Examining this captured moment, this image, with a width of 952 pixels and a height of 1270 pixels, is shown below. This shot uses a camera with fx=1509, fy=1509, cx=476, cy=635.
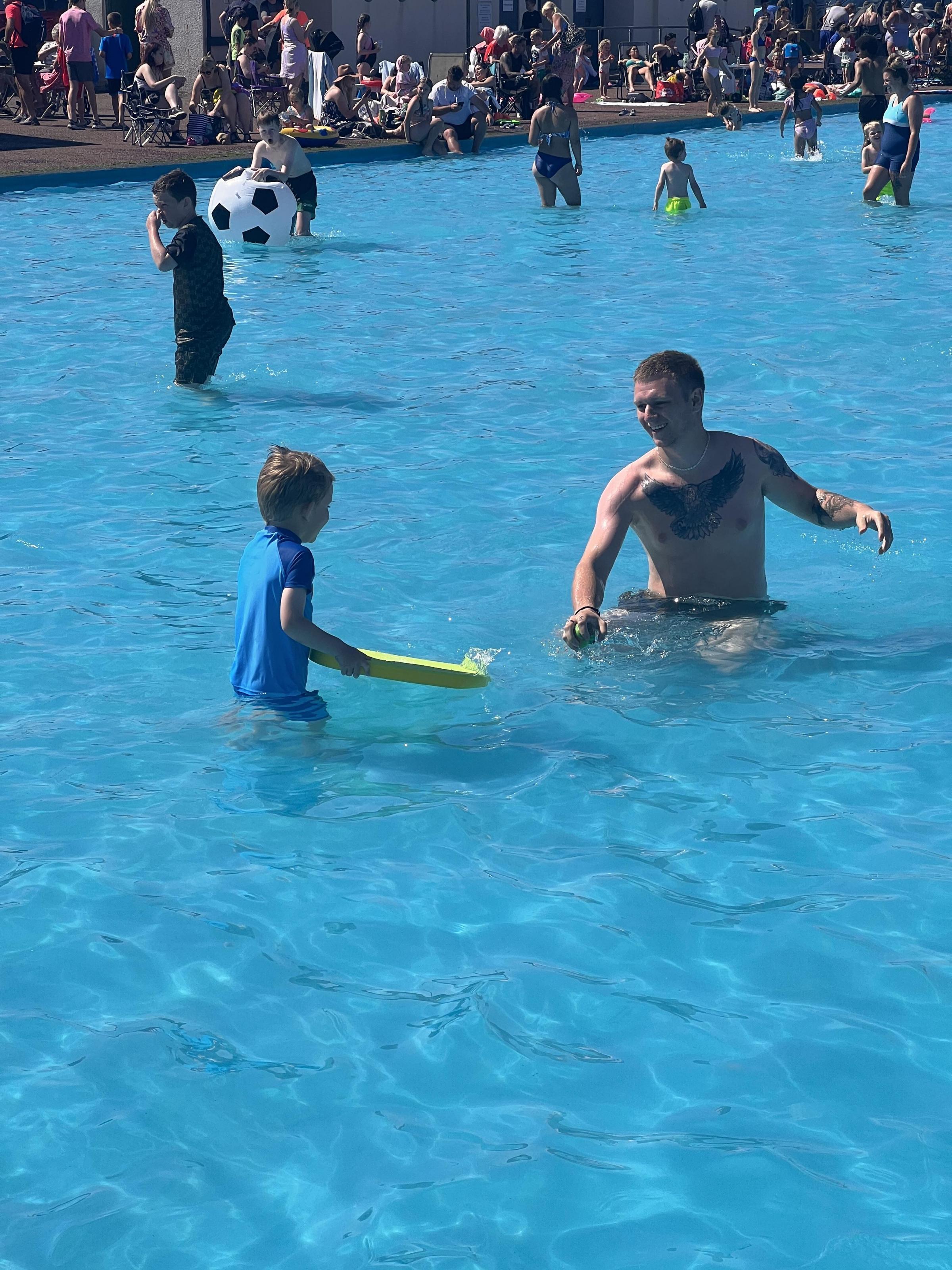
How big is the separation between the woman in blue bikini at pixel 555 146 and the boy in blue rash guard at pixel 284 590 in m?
13.6

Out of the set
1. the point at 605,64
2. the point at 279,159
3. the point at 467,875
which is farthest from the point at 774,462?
the point at 605,64

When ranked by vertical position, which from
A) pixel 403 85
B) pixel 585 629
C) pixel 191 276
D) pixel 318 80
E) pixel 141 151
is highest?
pixel 318 80

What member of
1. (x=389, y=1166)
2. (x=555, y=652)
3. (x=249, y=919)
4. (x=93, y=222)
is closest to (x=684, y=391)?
(x=555, y=652)

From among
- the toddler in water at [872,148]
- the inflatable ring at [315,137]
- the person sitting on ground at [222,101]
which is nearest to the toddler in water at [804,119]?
the toddler in water at [872,148]

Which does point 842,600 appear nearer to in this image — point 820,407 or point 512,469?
point 512,469

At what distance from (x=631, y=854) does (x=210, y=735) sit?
1698 mm

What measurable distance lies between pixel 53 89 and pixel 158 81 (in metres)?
3.62

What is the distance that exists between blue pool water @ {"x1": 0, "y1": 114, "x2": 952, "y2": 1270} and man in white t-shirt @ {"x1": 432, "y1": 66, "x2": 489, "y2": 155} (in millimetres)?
16187

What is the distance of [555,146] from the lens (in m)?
18.1

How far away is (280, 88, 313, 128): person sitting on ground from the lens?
25.6 m

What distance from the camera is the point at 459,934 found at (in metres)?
4.40

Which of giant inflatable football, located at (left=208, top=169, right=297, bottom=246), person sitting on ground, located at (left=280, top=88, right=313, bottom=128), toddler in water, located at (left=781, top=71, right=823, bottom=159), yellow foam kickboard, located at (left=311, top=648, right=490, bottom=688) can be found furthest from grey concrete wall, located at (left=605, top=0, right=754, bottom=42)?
yellow foam kickboard, located at (left=311, top=648, right=490, bottom=688)

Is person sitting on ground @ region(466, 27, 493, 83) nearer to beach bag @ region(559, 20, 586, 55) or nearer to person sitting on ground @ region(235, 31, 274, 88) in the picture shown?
beach bag @ region(559, 20, 586, 55)

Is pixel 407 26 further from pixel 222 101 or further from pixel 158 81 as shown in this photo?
pixel 222 101
